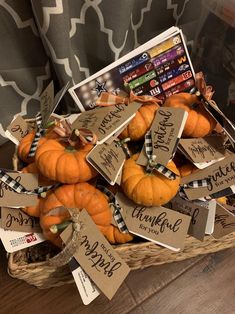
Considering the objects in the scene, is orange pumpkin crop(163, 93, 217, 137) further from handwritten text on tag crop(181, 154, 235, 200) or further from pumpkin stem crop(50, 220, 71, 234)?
pumpkin stem crop(50, 220, 71, 234)

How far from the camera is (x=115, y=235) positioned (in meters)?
0.69

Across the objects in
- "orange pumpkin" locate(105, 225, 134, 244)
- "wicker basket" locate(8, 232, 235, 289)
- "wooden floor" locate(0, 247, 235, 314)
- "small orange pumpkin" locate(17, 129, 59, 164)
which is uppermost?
"small orange pumpkin" locate(17, 129, 59, 164)

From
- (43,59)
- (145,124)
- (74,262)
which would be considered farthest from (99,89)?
(74,262)

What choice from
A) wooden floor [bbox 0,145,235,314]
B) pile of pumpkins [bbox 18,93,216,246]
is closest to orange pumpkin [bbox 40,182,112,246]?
pile of pumpkins [bbox 18,93,216,246]

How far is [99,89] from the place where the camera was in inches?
29.7

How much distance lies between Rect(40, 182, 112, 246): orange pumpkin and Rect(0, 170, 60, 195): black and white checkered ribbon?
0.04m

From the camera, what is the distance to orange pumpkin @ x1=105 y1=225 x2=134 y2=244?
683 millimetres

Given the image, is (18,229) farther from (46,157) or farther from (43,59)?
(43,59)

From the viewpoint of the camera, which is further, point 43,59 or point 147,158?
point 43,59

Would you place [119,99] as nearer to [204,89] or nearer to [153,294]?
[204,89]

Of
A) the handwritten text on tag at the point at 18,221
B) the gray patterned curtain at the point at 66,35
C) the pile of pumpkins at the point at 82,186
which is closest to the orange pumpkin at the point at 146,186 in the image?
the pile of pumpkins at the point at 82,186

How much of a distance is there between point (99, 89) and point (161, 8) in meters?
0.32

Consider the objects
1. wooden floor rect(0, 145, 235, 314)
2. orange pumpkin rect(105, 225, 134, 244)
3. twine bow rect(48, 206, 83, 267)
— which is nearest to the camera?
twine bow rect(48, 206, 83, 267)

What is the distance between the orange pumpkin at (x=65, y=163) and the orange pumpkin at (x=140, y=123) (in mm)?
112
